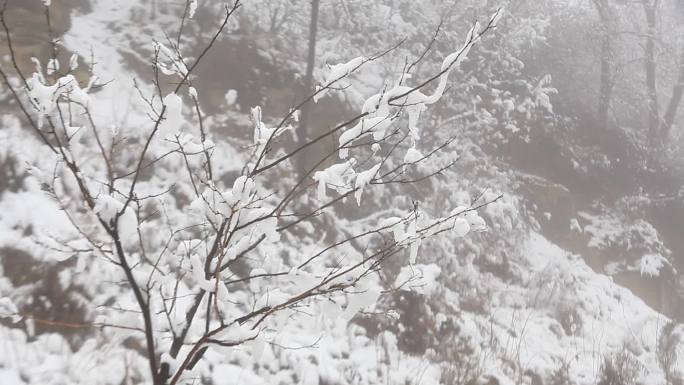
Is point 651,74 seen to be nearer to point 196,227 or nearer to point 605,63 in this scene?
point 605,63

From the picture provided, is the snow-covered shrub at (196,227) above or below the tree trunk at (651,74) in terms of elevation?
below

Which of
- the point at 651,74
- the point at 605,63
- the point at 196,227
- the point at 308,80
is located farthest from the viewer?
the point at 651,74

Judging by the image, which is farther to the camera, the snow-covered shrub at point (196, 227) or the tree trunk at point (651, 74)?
the tree trunk at point (651, 74)

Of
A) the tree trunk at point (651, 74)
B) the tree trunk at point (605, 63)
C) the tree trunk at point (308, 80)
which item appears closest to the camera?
the tree trunk at point (308, 80)

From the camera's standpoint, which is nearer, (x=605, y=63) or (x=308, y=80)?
(x=308, y=80)

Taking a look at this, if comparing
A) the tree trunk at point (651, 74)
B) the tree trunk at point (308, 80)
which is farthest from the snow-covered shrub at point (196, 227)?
the tree trunk at point (651, 74)

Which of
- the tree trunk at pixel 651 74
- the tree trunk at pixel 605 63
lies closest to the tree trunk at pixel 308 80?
the tree trunk at pixel 605 63

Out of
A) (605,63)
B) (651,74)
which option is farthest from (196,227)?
(651,74)

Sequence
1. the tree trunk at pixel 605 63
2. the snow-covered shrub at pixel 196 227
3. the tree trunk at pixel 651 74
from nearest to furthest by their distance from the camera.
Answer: the snow-covered shrub at pixel 196 227 → the tree trunk at pixel 605 63 → the tree trunk at pixel 651 74

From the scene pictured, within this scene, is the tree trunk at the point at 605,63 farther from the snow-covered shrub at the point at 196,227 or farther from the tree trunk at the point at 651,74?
the snow-covered shrub at the point at 196,227

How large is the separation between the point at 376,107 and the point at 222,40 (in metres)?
8.42

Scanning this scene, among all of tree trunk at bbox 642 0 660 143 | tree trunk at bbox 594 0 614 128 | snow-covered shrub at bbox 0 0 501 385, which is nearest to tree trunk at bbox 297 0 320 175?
snow-covered shrub at bbox 0 0 501 385

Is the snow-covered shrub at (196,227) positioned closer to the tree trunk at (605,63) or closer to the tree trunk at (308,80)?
the tree trunk at (308,80)

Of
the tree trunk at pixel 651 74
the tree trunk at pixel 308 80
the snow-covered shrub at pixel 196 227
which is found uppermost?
the tree trunk at pixel 651 74
